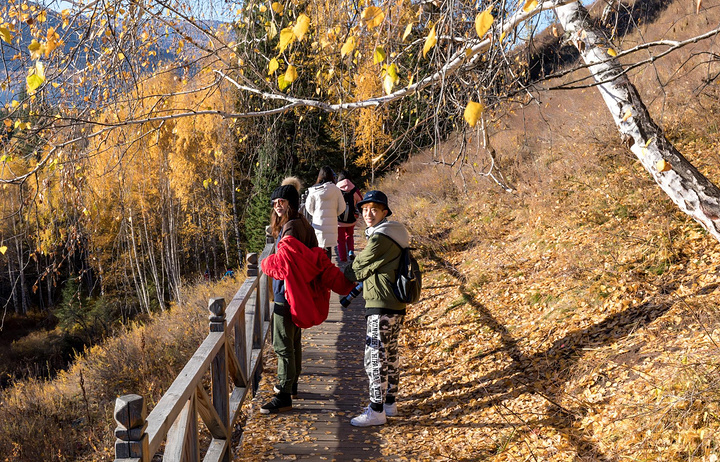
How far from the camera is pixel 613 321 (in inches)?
217

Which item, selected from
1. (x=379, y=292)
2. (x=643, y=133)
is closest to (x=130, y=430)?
(x=379, y=292)

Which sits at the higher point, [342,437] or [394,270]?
[394,270]

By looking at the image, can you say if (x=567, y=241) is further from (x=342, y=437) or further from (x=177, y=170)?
(x=177, y=170)

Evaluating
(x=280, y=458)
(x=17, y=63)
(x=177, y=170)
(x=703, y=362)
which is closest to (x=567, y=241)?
(x=703, y=362)

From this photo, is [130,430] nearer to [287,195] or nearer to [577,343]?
[287,195]

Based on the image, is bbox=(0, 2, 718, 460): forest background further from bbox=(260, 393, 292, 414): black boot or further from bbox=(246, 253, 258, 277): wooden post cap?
bbox=(260, 393, 292, 414): black boot

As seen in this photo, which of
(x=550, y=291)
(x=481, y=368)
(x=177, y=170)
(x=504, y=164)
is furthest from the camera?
(x=177, y=170)

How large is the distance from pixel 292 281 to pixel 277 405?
1289mm

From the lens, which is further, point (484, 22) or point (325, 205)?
point (325, 205)

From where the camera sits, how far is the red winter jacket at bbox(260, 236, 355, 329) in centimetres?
473

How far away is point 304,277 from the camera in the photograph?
481 centimetres

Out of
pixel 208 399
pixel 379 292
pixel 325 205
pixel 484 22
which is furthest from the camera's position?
pixel 325 205

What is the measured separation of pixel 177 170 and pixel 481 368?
22.9 meters

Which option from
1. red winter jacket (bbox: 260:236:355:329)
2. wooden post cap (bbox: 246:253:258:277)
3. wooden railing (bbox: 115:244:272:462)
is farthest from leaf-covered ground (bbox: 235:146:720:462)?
wooden post cap (bbox: 246:253:258:277)
